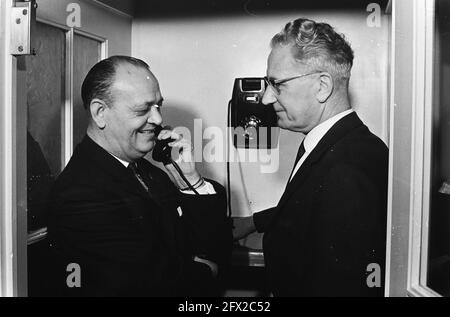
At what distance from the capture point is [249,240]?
4.49 feet

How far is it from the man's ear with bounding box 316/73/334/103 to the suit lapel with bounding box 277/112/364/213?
0.07m

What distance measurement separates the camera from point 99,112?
1.17 meters

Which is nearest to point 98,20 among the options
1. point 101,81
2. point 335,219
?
point 101,81

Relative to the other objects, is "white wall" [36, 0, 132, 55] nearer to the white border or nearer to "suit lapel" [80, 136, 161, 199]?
"suit lapel" [80, 136, 161, 199]

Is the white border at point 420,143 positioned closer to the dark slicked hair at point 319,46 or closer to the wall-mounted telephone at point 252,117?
the dark slicked hair at point 319,46

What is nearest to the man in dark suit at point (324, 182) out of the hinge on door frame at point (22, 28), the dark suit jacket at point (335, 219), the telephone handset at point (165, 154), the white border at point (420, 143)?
the dark suit jacket at point (335, 219)

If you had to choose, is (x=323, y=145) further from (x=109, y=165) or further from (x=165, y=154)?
(x=109, y=165)

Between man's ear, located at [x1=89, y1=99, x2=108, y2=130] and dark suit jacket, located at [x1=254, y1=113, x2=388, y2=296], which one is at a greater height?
man's ear, located at [x1=89, y1=99, x2=108, y2=130]

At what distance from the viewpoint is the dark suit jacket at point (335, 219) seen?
3.19ft

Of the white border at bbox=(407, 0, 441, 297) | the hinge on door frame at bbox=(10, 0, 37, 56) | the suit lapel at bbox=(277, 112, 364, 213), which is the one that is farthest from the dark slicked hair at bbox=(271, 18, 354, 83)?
the hinge on door frame at bbox=(10, 0, 37, 56)

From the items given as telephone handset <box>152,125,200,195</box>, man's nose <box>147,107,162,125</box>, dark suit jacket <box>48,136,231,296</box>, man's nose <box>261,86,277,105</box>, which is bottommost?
dark suit jacket <box>48,136,231,296</box>

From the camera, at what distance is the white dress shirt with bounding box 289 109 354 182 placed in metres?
1.09
